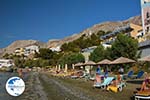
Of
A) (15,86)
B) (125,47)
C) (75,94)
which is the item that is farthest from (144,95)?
Result: (125,47)

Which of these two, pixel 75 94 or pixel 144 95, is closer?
pixel 144 95

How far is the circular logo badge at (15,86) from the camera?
4805mm

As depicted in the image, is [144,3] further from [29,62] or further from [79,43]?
[29,62]

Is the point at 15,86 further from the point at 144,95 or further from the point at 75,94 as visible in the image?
the point at 75,94

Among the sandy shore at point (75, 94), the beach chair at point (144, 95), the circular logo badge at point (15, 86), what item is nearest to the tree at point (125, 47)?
the sandy shore at point (75, 94)

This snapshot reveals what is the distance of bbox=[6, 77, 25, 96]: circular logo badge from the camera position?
480 cm

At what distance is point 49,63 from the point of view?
389 feet

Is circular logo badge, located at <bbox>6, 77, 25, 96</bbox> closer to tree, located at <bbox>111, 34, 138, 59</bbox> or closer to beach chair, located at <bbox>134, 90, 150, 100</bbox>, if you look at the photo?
beach chair, located at <bbox>134, 90, 150, 100</bbox>

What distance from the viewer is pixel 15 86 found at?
4.87m

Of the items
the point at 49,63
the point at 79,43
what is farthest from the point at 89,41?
the point at 49,63

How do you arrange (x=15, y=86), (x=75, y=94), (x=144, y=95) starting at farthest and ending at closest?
(x=75, y=94) < (x=144, y=95) < (x=15, y=86)

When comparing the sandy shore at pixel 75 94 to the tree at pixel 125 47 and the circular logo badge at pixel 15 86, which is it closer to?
the circular logo badge at pixel 15 86

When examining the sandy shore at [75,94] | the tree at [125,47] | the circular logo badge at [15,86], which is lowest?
the sandy shore at [75,94]

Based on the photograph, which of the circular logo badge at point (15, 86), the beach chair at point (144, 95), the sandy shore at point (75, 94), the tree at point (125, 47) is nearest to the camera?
the circular logo badge at point (15, 86)
